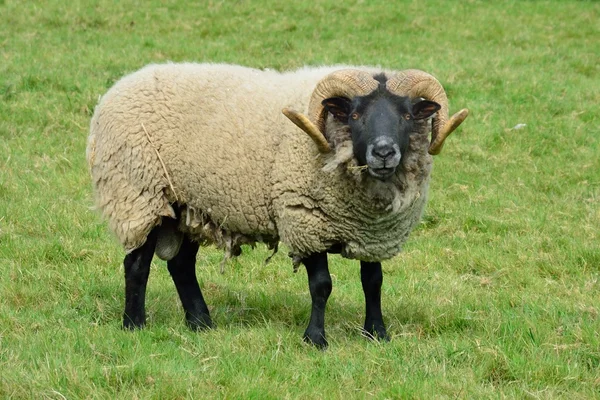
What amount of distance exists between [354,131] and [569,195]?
460 centimetres

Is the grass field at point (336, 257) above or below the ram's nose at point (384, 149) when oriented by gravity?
below

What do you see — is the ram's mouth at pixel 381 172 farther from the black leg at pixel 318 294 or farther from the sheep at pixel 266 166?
the black leg at pixel 318 294

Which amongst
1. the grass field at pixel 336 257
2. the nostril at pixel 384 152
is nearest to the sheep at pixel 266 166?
the nostril at pixel 384 152

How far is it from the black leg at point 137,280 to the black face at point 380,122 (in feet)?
5.76

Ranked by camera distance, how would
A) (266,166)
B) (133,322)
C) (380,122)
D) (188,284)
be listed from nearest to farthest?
(380,122) < (266,166) < (133,322) < (188,284)

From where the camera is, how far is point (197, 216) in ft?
22.6

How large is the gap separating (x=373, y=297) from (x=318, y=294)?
0.44 metres

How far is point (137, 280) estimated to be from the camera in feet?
22.7

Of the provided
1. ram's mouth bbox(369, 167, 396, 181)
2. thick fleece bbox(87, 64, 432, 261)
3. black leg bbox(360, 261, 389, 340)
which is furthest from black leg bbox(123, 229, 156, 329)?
ram's mouth bbox(369, 167, 396, 181)

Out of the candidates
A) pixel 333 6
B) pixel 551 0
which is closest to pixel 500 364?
pixel 333 6

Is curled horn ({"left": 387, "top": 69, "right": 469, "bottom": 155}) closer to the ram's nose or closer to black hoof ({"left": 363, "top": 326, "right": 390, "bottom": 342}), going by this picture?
the ram's nose

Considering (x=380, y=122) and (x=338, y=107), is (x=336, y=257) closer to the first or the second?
(x=338, y=107)

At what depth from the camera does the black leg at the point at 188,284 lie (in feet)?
23.1

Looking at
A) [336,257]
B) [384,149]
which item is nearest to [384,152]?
[384,149]
